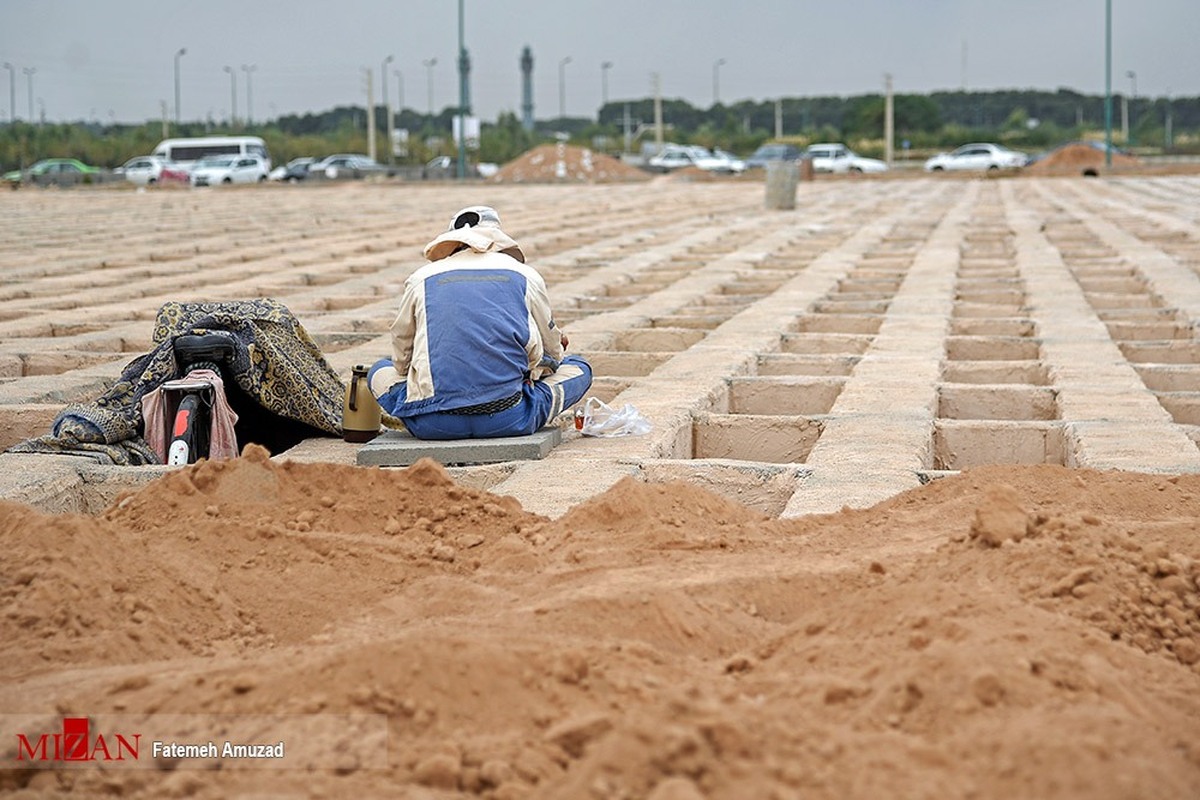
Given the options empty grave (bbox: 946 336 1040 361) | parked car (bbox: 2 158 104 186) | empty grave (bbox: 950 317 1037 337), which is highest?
parked car (bbox: 2 158 104 186)

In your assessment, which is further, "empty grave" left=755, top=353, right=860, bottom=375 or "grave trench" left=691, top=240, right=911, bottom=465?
"empty grave" left=755, top=353, right=860, bottom=375

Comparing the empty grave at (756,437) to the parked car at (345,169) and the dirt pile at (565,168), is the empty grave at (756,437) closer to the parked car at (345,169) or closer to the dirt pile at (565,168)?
the dirt pile at (565,168)

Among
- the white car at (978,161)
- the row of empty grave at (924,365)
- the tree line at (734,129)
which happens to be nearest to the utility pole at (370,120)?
the tree line at (734,129)

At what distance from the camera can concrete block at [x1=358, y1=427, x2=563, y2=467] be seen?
19.2 feet

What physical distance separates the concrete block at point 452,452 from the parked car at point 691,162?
38647mm

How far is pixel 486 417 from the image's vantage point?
5.97m

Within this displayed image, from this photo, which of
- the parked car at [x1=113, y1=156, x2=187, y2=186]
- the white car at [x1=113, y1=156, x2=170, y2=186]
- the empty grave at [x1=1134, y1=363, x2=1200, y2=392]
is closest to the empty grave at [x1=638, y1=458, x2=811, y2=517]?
the empty grave at [x1=1134, y1=363, x2=1200, y2=392]

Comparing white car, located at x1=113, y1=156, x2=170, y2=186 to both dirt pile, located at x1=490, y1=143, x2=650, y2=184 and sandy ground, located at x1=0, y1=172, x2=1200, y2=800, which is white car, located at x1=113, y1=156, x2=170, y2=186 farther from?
sandy ground, located at x1=0, y1=172, x2=1200, y2=800

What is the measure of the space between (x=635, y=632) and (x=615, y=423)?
298 cm

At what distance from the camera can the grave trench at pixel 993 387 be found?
21.2ft

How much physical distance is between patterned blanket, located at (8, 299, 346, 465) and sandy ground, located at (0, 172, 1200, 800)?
273mm

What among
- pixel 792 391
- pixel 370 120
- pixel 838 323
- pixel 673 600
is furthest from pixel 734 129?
pixel 673 600

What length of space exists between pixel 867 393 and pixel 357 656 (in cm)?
472

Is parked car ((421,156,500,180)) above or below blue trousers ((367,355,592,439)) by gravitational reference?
above
